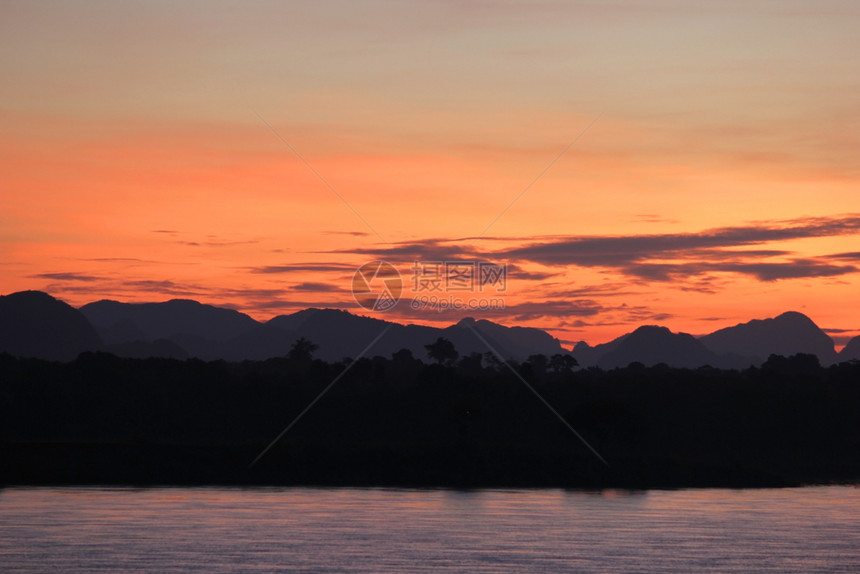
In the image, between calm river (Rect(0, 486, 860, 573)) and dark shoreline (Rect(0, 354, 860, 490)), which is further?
dark shoreline (Rect(0, 354, 860, 490))

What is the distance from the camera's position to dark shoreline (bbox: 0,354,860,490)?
11194 cm

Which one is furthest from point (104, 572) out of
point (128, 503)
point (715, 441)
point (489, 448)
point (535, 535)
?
point (715, 441)

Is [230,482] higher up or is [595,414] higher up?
[595,414]

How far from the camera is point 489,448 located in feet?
394

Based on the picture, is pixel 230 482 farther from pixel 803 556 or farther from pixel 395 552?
pixel 803 556

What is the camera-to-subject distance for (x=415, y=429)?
14200 centimetres

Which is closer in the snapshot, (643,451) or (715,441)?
(643,451)

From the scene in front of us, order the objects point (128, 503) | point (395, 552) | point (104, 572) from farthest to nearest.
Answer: point (128, 503) → point (395, 552) → point (104, 572)

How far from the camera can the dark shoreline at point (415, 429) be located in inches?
4407

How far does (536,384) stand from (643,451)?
3031cm

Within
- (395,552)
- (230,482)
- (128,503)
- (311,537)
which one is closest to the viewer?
(395,552)

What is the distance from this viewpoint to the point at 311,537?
64.2 meters

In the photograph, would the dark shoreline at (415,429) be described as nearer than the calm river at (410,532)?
No

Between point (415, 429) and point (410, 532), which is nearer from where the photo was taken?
point (410, 532)
